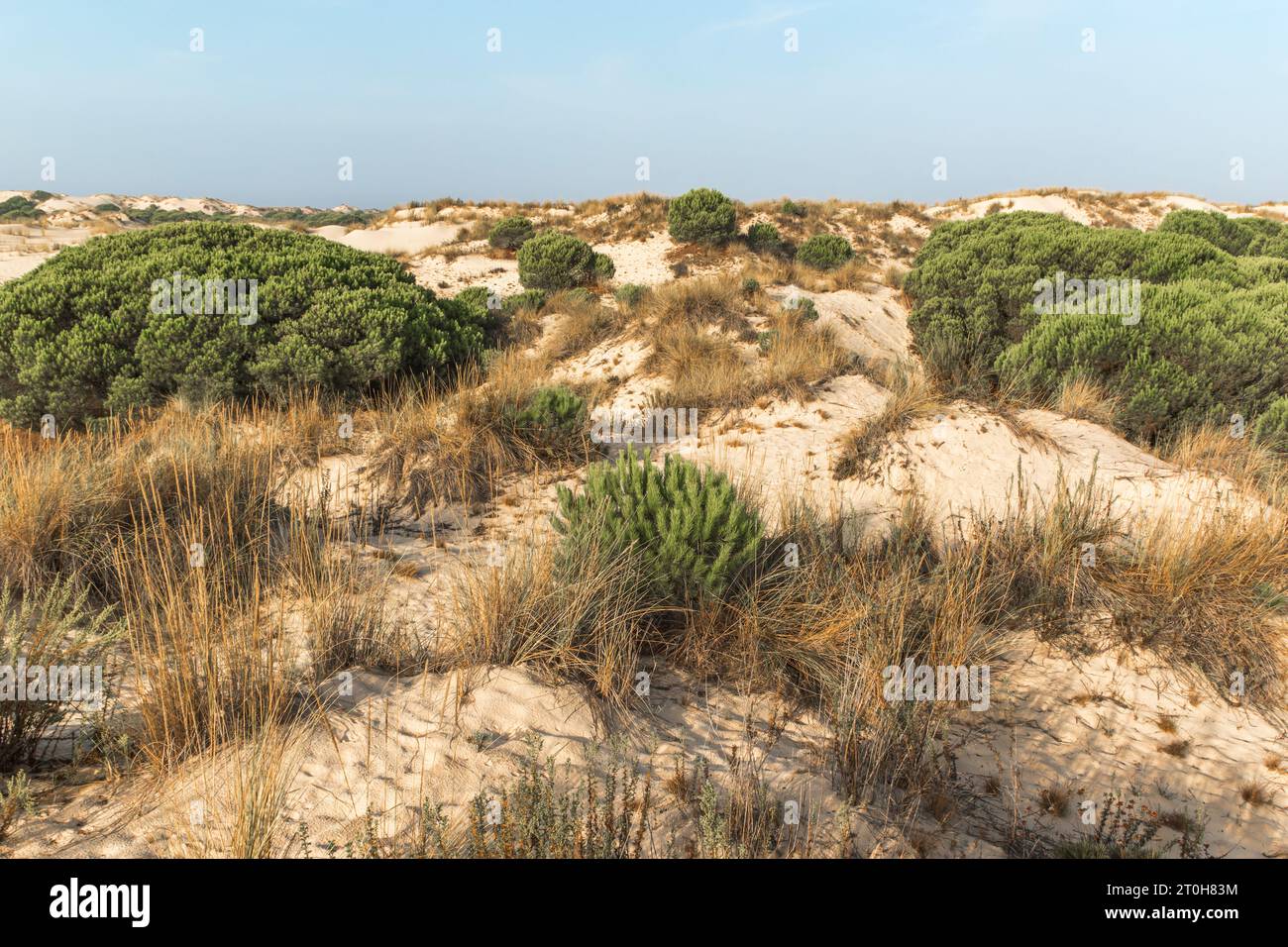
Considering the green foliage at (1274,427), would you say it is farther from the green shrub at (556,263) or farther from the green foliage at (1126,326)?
the green shrub at (556,263)

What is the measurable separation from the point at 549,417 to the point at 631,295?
6.20m

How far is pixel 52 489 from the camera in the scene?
4078 millimetres

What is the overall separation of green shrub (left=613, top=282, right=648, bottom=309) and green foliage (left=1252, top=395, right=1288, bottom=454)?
28.2 ft

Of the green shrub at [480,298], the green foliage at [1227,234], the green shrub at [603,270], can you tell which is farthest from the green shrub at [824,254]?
the green shrub at [480,298]

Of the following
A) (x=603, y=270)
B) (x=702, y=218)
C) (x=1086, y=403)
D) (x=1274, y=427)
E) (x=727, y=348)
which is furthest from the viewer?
(x=702, y=218)

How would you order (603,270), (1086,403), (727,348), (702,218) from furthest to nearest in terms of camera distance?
1. (702,218)
2. (603,270)
3. (727,348)
4. (1086,403)

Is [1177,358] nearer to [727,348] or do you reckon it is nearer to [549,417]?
[727,348]

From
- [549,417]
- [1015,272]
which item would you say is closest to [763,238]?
[1015,272]

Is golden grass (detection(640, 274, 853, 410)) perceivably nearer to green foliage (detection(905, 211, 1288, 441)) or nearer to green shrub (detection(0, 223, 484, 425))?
green foliage (detection(905, 211, 1288, 441))

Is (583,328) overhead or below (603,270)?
below

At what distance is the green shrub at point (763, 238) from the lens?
17.9 meters

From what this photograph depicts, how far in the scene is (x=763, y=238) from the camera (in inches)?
707

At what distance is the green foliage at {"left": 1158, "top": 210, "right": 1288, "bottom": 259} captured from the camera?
1645 cm
